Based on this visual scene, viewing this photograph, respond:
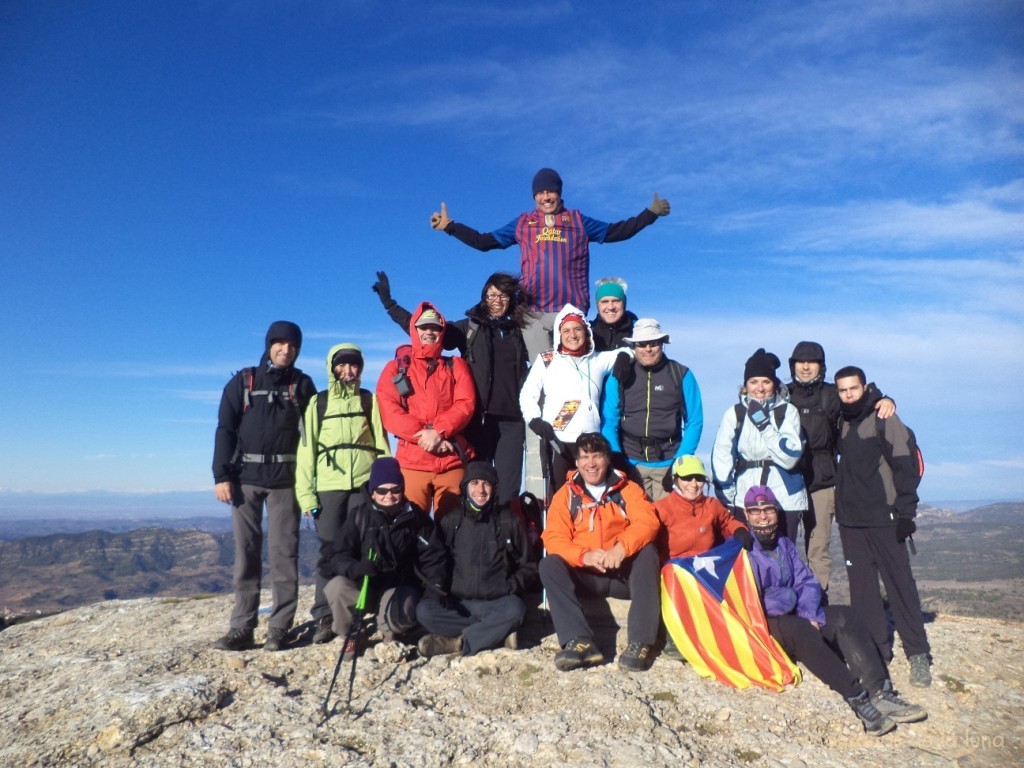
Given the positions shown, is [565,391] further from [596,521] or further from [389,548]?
[389,548]

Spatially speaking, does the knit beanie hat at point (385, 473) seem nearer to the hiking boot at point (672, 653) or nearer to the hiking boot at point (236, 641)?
the hiking boot at point (236, 641)

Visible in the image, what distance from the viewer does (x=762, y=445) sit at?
26.1ft

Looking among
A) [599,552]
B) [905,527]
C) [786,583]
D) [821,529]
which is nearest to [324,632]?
[599,552]

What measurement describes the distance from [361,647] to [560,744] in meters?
2.91

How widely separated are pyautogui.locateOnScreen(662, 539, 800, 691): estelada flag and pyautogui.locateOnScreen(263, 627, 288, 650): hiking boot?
14.2 ft

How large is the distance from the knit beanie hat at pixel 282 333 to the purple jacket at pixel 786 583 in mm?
5827

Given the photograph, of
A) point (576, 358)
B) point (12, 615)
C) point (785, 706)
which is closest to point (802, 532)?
point (785, 706)

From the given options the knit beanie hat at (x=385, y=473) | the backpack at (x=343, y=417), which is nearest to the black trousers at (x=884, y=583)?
the knit beanie hat at (x=385, y=473)

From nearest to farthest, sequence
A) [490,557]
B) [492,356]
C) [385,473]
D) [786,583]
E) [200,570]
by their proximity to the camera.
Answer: [786,583]
[385,473]
[490,557]
[492,356]
[200,570]

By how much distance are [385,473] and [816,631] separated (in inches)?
183

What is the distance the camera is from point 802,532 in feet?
28.2

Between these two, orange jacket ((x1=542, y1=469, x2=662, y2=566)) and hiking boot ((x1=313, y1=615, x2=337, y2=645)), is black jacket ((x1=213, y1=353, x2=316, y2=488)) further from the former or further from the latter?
orange jacket ((x1=542, y1=469, x2=662, y2=566))

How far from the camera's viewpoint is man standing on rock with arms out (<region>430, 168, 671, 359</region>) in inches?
368

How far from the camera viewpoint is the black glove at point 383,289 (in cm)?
968
